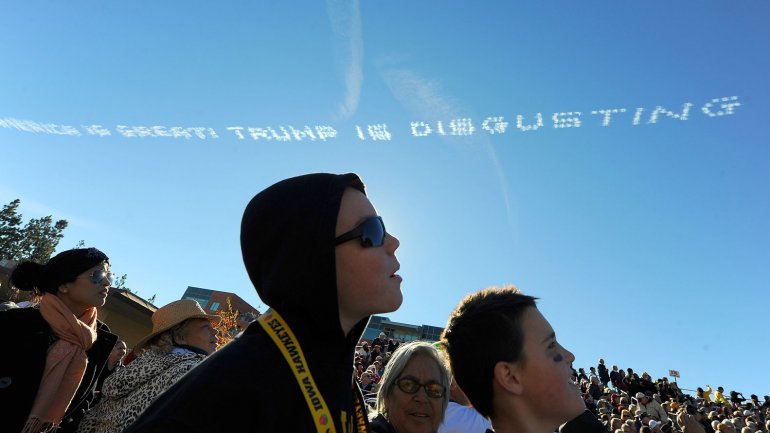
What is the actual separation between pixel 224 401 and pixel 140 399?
221 cm

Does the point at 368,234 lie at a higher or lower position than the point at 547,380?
higher

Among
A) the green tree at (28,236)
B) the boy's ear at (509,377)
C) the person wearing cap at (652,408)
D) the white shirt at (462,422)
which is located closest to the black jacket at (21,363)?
the white shirt at (462,422)

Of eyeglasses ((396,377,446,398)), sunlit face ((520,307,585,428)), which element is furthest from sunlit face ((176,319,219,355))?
sunlit face ((520,307,585,428))

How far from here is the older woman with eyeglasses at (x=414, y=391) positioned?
2.88m

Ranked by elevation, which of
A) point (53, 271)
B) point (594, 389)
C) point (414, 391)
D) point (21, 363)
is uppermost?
point (594, 389)

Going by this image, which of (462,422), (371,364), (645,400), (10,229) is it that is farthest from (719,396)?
(10,229)

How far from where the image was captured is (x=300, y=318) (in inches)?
56.8

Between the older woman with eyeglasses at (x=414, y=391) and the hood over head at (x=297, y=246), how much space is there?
1.49 metres

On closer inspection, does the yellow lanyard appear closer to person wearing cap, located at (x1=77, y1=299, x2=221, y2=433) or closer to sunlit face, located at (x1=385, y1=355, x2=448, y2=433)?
person wearing cap, located at (x1=77, y1=299, x2=221, y2=433)

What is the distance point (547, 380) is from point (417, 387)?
1.03 metres

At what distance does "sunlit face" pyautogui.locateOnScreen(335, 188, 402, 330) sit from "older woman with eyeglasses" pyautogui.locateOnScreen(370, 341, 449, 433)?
1442mm

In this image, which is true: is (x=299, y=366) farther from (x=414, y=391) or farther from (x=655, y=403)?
(x=655, y=403)

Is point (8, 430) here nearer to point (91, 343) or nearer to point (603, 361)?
point (91, 343)

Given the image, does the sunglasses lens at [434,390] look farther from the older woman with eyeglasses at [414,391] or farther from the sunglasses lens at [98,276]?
the sunglasses lens at [98,276]
